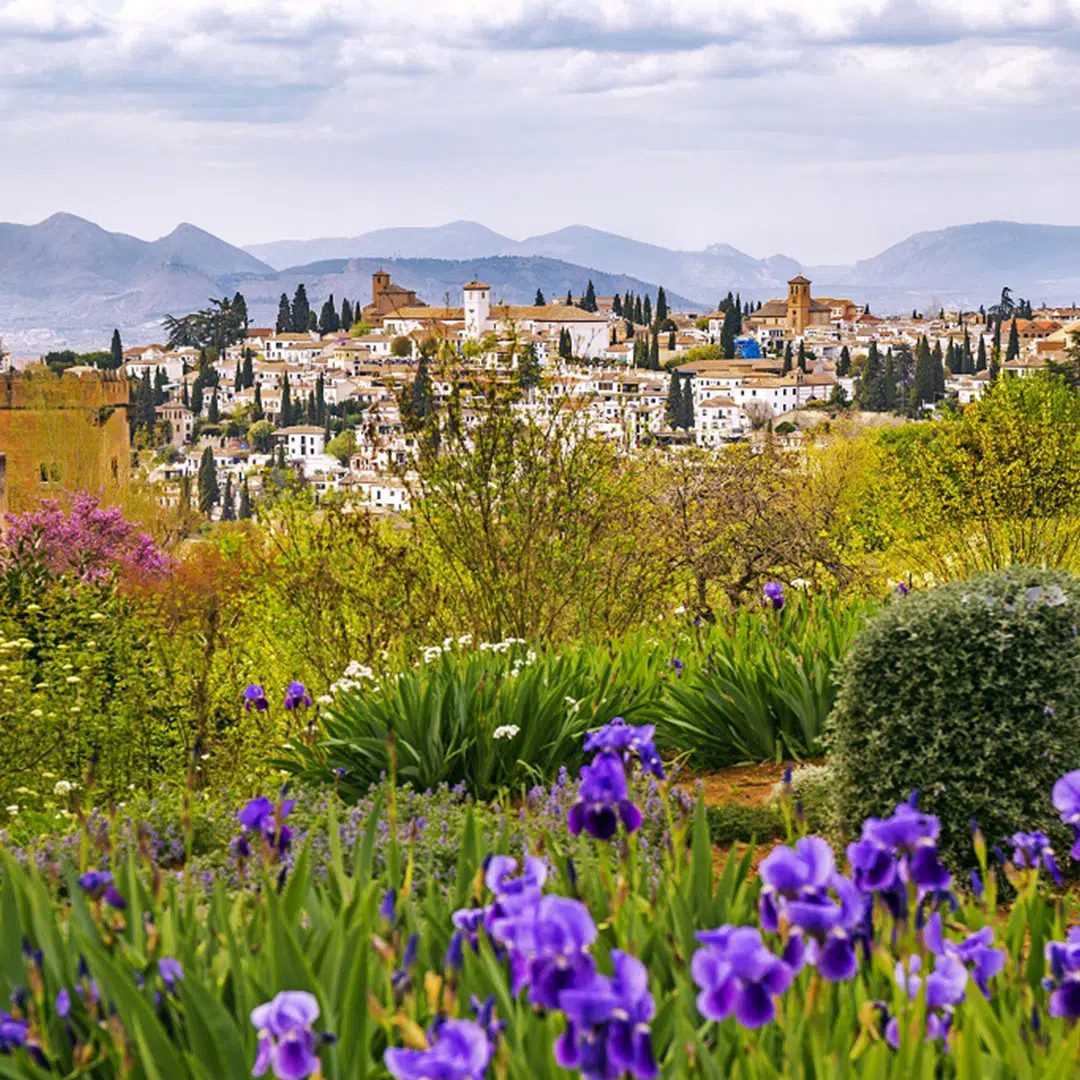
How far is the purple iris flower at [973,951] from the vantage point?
7.06ft

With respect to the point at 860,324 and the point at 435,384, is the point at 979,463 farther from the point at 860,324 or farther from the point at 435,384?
the point at 860,324

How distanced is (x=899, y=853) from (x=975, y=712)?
3.06 metres

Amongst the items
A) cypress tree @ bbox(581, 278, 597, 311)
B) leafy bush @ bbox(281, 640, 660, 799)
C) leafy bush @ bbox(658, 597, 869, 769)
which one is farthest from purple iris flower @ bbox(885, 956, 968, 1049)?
cypress tree @ bbox(581, 278, 597, 311)

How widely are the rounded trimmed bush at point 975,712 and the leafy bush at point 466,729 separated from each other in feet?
4.95

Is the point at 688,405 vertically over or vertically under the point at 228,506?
over

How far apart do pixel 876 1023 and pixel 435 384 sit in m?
9.36

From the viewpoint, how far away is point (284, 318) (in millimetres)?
186875

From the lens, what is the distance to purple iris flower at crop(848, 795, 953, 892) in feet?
6.54

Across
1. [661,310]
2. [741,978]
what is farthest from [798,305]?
[741,978]

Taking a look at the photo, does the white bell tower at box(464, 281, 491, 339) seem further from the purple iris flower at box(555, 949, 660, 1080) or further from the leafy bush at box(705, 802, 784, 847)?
the purple iris flower at box(555, 949, 660, 1080)

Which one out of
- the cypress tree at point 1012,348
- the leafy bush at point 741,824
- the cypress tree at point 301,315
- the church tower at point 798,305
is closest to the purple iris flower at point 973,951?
the leafy bush at point 741,824

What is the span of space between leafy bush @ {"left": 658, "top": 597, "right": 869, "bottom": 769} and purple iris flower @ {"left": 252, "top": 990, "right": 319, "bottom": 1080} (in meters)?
4.88

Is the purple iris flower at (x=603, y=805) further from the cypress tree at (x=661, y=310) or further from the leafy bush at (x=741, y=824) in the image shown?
the cypress tree at (x=661, y=310)

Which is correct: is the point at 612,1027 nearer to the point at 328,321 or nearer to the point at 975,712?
the point at 975,712
